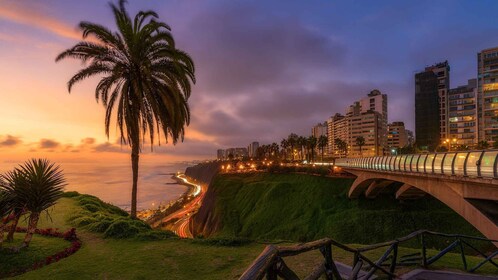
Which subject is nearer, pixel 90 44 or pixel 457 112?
pixel 90 44

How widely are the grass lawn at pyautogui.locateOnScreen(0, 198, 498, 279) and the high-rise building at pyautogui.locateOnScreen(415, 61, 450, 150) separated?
154 meters

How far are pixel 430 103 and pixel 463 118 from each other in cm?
3697

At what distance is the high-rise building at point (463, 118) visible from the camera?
105 m

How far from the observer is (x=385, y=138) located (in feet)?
546

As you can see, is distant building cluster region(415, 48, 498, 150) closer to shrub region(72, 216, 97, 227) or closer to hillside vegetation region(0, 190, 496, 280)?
hillside vegetation region(0, 190, 496, 280)

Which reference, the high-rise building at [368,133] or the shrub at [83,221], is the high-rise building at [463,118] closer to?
the high-rise building at [368,133]

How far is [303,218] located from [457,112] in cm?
10244

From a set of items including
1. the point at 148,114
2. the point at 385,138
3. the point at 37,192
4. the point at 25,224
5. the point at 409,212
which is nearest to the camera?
the point at 37,192

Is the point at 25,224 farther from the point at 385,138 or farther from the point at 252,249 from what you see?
the point at 385,138

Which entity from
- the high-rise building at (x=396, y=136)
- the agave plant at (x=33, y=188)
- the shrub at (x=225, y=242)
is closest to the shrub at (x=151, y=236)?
the shrub at (x=225, y=242)

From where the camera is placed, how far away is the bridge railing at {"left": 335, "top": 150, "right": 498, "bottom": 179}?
1395 centimetres

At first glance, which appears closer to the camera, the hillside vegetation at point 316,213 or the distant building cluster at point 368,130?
the hillside vegetation at point 316,213

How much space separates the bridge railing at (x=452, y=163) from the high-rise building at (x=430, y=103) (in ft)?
442

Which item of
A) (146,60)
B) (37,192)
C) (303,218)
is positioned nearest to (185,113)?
(146,60)
